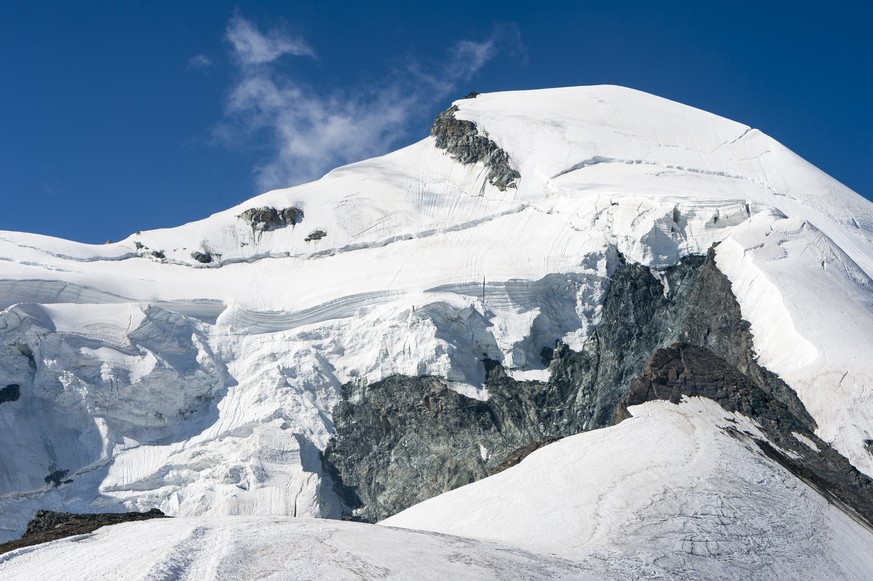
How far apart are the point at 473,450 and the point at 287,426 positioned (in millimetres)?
8085

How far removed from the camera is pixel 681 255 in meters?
55.3

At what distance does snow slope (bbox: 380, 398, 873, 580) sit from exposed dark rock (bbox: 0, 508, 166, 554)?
841cm

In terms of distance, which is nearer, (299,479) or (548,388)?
(299,479)

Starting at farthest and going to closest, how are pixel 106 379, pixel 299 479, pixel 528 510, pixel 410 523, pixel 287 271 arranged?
1. pixel 287 271
2. pixel 106 379
3. pixel 299 479
4. pixel 410 523
5. pixel 528 510

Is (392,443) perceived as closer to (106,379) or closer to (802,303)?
(106,379)

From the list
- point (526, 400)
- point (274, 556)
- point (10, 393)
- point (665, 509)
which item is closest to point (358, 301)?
point (526, 400)

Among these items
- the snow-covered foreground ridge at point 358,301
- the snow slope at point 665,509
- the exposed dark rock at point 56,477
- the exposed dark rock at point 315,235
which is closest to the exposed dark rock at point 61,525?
the snow slope at point 665,509

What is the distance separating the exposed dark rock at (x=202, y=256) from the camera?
59.8 meters

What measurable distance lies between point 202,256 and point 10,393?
13.8 m

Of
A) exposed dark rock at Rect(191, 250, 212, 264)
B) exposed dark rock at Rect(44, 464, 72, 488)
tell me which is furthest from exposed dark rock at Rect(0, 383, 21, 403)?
exposed dark rock at Rect(191, 250, 212, 264)

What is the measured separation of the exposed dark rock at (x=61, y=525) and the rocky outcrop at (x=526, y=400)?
13180 millimetres

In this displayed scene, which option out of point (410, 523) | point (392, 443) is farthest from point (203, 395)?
point (410, 523)

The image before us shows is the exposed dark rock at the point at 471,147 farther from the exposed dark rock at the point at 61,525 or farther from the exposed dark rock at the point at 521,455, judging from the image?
the exposed dark rock at the point at 61,525

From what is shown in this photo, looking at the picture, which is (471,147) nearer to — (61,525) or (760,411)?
(760,411)
